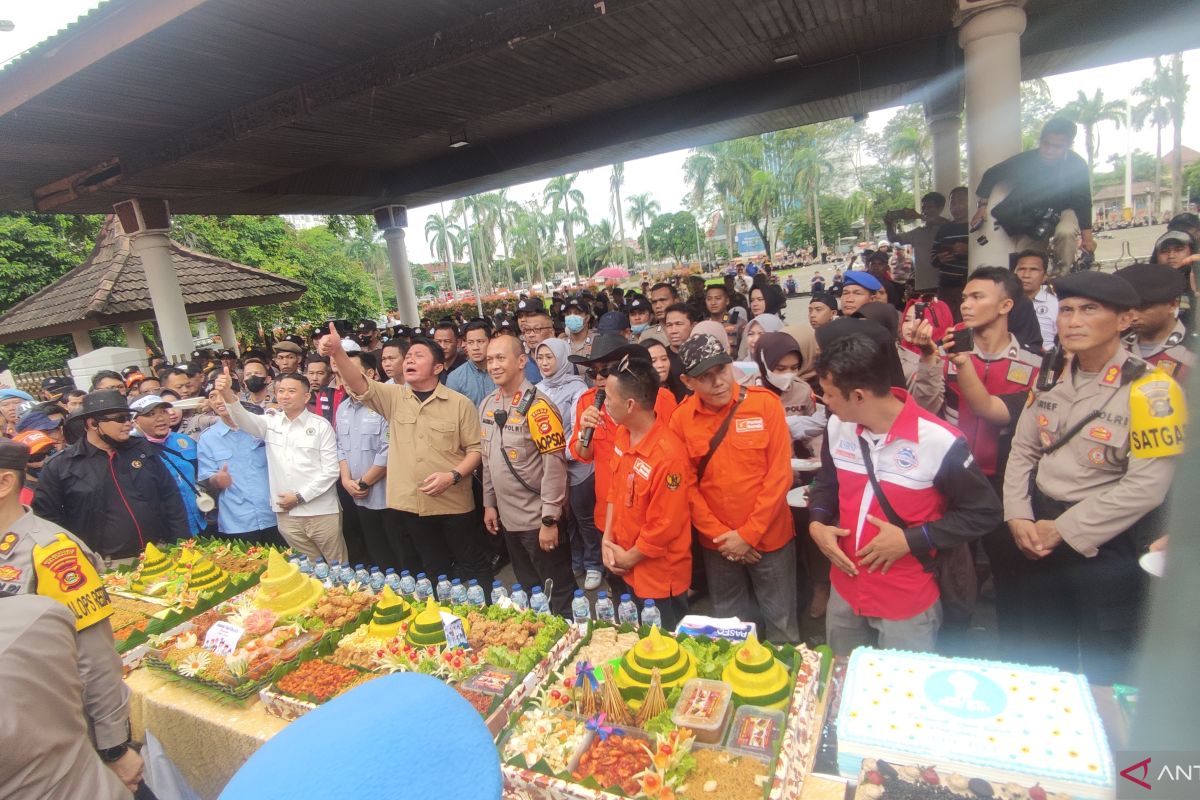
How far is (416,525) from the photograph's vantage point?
15.1ft

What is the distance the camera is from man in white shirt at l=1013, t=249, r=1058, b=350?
4.51 metres

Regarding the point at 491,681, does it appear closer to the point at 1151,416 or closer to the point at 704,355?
the point at 704,355

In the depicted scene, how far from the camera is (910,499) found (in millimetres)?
2479

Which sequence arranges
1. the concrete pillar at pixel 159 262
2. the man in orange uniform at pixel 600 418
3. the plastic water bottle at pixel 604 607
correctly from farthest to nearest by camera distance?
the concrete pillar at pixel 159 262, the man in orange uniform at pixel 600 418, the plastic water bottle at pixel 604 607

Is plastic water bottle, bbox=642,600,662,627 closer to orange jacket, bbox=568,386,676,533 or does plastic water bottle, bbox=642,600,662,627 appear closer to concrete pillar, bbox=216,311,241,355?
orange jacket, bbox=568,386,676,533

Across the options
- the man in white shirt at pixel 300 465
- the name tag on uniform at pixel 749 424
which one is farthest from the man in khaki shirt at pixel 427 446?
the name tag on uniform at pixel 749 424

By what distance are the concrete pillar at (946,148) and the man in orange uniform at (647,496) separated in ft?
30.6

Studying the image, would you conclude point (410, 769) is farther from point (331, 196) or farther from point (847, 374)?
point (331, 196)

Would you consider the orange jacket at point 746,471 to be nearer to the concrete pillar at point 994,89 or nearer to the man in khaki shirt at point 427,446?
the man in khaki shirt at point 427,446

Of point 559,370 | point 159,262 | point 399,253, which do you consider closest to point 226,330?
point 399,253

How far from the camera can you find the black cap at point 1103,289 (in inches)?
94.3

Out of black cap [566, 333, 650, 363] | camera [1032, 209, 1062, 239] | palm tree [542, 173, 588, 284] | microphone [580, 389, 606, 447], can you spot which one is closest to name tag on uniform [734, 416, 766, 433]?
black cap [566, 333, 650, 363]

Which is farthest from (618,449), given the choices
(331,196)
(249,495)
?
(331,196)

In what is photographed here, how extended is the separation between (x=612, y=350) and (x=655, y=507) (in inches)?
37.1
